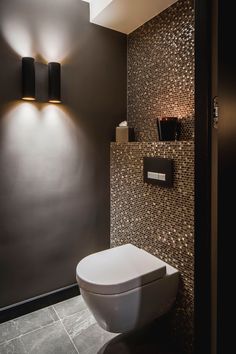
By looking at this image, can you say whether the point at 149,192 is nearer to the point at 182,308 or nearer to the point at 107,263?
the point at 107,263

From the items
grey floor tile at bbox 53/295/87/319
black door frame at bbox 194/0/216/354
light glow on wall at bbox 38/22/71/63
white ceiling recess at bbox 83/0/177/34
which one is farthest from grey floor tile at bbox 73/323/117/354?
white ceiling recess at bbox 83/0/177/34

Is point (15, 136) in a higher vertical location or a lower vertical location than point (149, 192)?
higher

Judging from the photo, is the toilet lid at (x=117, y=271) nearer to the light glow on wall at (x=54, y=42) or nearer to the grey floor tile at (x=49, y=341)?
the grey floor tile at (x=49, y=341)

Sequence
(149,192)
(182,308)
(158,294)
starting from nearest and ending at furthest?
1. (158,294)
2. (182,308)
3. (149,192)

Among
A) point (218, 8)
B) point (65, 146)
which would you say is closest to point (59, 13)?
point (65, 146)

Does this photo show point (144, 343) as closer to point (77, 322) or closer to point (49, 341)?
point (77, 322)

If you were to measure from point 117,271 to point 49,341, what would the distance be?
0.67 m

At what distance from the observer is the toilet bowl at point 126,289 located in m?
1.29

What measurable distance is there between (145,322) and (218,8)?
1530 mm

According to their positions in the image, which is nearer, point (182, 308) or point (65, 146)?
point (182, 308)

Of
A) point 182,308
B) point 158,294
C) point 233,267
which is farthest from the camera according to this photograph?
point 182,308

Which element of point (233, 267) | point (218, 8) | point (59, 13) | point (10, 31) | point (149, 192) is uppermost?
point (59, 13)

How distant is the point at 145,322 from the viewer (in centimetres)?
143

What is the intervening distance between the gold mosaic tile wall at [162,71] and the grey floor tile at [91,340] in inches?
55.9
